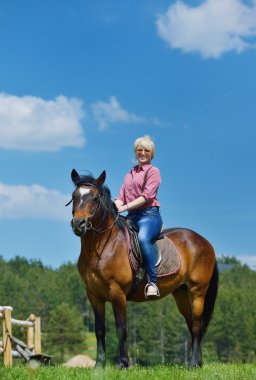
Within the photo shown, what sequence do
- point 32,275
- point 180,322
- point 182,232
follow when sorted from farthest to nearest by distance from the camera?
point 32,275 < point 180,322 < point 182,232

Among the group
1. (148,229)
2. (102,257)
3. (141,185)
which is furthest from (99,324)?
(141,185)

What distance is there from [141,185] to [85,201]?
1175mm

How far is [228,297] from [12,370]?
115715 millimetres

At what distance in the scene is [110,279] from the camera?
1012 cm

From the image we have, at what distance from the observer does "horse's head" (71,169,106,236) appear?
975cm

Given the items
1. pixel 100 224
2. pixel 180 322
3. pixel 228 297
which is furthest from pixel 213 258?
pixel 228 297

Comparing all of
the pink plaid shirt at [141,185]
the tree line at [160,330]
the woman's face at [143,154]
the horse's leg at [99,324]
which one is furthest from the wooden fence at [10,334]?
the tree line at [160,330]

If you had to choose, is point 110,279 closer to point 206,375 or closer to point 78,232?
point 78,232

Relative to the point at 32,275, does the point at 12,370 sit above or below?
below

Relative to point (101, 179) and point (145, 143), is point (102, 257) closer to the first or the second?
point (101, 179)

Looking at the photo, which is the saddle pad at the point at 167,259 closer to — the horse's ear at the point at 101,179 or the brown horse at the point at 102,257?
the brown horse at the point at 102,257

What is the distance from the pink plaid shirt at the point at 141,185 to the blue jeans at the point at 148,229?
15cm

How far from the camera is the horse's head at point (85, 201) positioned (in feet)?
32.0

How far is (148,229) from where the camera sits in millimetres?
10609
